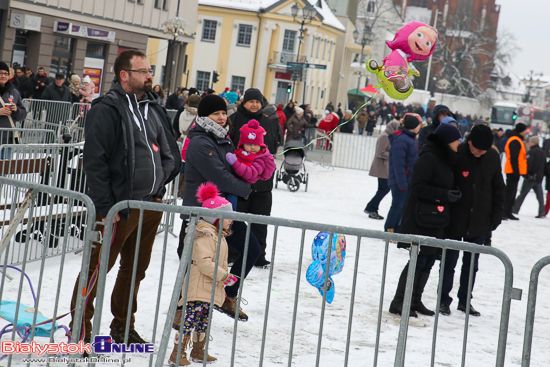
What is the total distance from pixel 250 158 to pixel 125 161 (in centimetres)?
175

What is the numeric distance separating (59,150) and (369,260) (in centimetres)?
420

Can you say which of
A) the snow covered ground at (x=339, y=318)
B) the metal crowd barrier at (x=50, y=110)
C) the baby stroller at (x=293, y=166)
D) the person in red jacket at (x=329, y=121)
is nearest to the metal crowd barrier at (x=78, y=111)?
the metal crowd barrier at (x=50, y=110)

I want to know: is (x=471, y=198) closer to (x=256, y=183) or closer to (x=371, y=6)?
(x=256, y=183)

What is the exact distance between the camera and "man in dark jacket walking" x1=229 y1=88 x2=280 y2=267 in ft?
25.5

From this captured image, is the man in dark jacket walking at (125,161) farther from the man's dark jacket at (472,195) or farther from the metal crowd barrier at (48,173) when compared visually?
the man's dark jacket at (472,195)

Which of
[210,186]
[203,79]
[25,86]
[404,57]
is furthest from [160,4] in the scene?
[210,186]

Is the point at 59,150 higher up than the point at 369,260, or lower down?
higher up

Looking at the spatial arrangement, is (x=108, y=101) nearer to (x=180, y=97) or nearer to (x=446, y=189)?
(x=446, y=189)

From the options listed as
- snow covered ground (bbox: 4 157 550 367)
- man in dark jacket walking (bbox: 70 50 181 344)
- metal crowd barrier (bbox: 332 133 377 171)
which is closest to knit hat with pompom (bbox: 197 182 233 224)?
man in dark jacket walking (bbox: 70 50 181 344)

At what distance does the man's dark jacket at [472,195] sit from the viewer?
7.43 meters

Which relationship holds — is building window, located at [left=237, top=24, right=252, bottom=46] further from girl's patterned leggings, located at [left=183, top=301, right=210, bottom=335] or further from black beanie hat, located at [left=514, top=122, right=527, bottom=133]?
girl's patterned leggings, located at [left=183, top=301, right=210, bottom=335]

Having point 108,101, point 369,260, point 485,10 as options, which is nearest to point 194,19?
point 369,260

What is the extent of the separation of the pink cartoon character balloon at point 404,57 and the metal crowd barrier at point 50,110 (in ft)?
34.7

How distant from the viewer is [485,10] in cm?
10969
